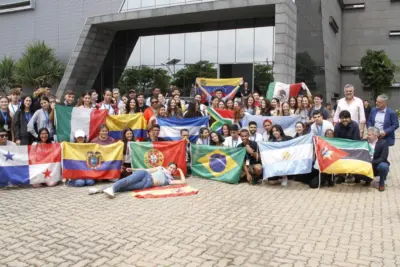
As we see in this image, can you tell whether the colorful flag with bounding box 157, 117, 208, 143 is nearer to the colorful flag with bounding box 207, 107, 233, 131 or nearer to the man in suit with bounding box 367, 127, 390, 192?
the colorful flag with bounding box 207, 107, 233, 131

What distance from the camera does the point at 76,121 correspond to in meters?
10.0

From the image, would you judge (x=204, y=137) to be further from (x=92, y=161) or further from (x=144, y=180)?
(x=92, y=161)

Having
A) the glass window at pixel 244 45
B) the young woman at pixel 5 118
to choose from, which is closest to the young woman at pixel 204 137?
the young woman at pixel 5 118

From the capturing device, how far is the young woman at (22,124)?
9.02 m

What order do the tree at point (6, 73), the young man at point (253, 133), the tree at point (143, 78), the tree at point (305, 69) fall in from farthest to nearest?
the tree at point (6, 73) < the tree at point (143, 78) < the tree at point (305, 69) < the young man at point (253, 133)

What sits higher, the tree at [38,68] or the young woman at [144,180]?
the tree at [38,68]

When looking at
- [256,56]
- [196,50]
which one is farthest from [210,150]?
[196,50]

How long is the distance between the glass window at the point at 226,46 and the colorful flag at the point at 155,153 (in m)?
14.1

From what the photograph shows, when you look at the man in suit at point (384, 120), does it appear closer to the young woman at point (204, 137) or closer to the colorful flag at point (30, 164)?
the young woman at point (204, 137)

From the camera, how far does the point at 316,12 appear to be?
2422 centimetres

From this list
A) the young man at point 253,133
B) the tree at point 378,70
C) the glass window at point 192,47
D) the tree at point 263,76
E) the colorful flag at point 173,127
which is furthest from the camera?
the tree at point 378,70

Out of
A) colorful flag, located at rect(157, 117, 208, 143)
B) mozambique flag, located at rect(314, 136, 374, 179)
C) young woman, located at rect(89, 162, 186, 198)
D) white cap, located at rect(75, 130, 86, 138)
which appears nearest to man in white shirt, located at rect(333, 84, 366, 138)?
mozambique flag, located at rect(314, 136, 374, 179)

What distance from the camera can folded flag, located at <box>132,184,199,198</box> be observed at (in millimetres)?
7632

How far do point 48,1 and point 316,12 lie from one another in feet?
64.5
